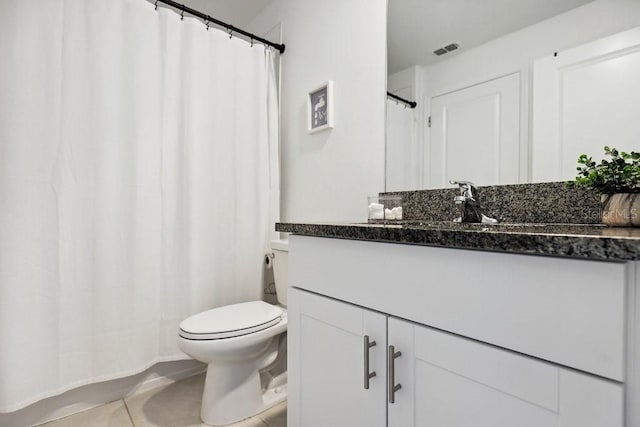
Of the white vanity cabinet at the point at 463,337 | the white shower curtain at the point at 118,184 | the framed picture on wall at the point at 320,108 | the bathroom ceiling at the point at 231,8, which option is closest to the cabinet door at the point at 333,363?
the white vanity cabinet at the point at 463,337

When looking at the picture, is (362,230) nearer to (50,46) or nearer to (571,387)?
(571,387)

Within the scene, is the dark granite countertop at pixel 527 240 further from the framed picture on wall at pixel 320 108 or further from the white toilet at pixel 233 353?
the framed picture on wall at pixel 320 108

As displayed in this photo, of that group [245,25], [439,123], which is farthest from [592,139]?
[245,25]

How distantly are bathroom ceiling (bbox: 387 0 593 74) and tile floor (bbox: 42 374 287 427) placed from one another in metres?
1.64

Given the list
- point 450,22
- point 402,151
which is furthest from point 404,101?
point 450,22

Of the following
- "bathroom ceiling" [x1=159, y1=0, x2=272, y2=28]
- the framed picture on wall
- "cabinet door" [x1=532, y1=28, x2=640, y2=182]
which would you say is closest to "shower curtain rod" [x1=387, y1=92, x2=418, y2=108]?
the framed picture on wall

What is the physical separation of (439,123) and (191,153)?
119cm

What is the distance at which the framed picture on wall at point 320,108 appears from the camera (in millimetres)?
1713

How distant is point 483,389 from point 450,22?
49.4 inches

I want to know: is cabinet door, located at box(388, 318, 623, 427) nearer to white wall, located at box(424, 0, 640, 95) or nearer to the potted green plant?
the potted green plant

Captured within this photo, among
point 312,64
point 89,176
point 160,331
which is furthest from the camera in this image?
point 312,64

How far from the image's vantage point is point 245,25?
8.08 ft

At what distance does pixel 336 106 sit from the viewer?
172 centimetres

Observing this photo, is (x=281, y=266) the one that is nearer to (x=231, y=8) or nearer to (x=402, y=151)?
(x=402, y=151)
